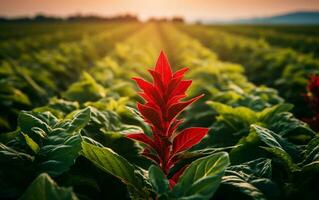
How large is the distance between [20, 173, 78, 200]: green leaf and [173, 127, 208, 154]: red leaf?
57 centimetres

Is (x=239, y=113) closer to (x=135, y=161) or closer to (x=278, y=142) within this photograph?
(x=278, y=142)

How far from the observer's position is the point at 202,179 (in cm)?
125

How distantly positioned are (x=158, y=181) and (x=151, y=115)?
291mm

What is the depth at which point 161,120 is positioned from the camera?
60.6 inches

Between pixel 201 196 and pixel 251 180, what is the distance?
36 centimetres

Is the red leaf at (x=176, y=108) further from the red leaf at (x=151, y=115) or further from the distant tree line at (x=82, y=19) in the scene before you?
the distant tree line at (x=82, y=19)

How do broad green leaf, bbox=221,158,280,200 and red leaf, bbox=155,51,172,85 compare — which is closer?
broad green leaf, bbox=221,158,280,200

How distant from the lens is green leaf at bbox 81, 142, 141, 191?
4.82ft

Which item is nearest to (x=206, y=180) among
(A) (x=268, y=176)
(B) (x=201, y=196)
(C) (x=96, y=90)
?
(B) (x=201, y=196)

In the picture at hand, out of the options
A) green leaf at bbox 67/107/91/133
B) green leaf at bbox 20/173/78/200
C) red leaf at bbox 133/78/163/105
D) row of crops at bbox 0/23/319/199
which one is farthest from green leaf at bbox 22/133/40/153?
red leaf at bbox 133/78/163/105

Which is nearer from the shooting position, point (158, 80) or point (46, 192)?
point (46, 192)

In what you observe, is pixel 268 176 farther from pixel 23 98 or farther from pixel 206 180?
pixel 23 98

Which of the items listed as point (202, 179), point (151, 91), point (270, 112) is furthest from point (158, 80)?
point (270, 112)

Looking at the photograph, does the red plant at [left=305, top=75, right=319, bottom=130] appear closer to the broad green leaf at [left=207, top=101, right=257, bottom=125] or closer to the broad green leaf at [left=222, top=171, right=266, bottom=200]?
the broad green leaf at [left=207, top=101, right=257, bottom=125]
